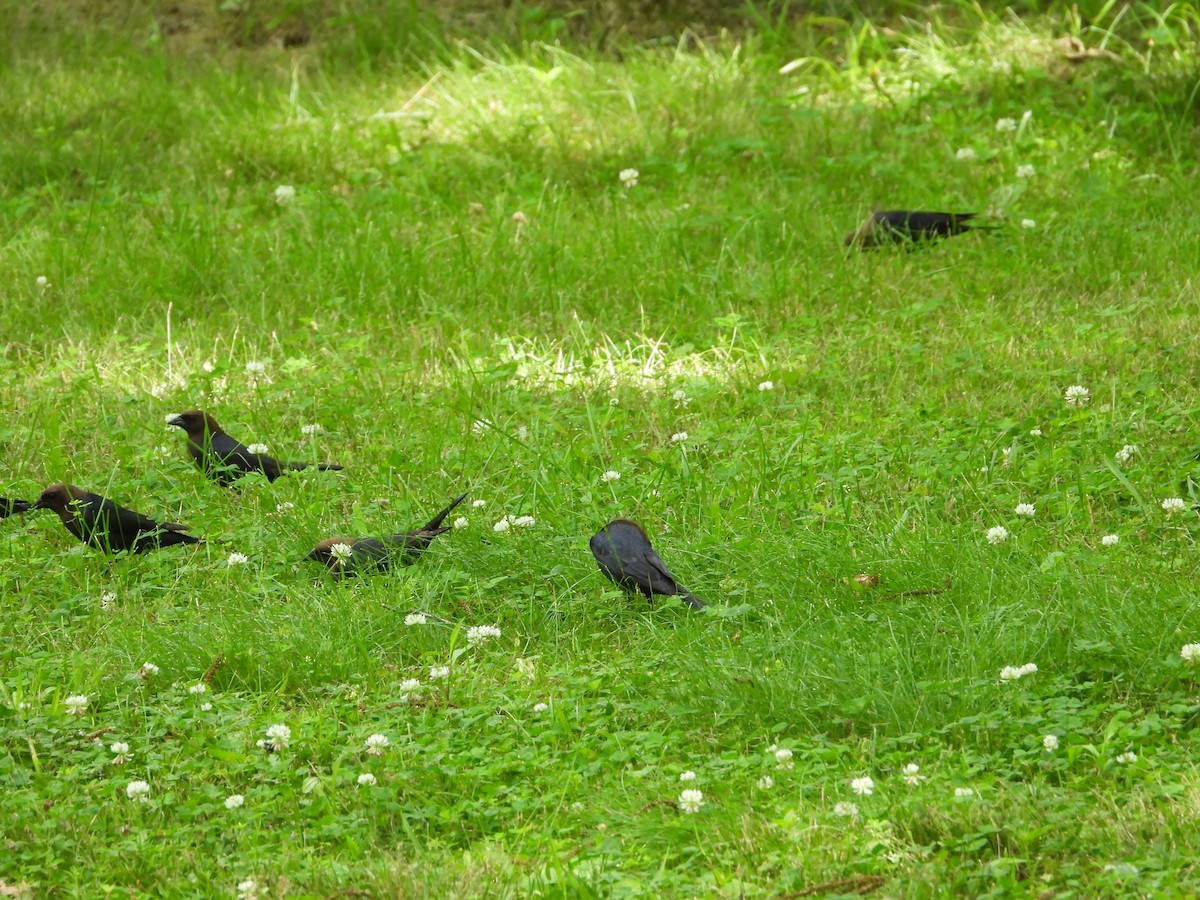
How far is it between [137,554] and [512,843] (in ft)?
7.58

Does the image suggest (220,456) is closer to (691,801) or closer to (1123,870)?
(691,801)

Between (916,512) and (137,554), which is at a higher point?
(916,512)

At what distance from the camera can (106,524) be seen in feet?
16.5

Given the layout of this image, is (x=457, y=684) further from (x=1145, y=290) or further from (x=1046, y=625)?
(x=1145, y=290)

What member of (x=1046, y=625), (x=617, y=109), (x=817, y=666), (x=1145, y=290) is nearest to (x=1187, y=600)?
(x=1046, y=625)

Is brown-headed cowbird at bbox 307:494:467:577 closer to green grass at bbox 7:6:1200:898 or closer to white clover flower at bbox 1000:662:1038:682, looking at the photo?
green grass at bbox 7:6:1200:898

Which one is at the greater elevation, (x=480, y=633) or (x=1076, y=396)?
(x=1076, y=396)

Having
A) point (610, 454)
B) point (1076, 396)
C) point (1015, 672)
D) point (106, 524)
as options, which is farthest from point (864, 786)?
point (106, 524)

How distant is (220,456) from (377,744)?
227 centimetres

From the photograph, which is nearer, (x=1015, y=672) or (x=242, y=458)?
(x=1015, y=672)

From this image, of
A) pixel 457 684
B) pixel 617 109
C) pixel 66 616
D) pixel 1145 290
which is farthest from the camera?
pixel 617 109

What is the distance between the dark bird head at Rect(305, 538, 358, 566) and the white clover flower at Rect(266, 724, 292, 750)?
106 cm

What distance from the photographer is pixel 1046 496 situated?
4.89 m

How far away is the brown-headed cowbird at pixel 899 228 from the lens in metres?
7.34
